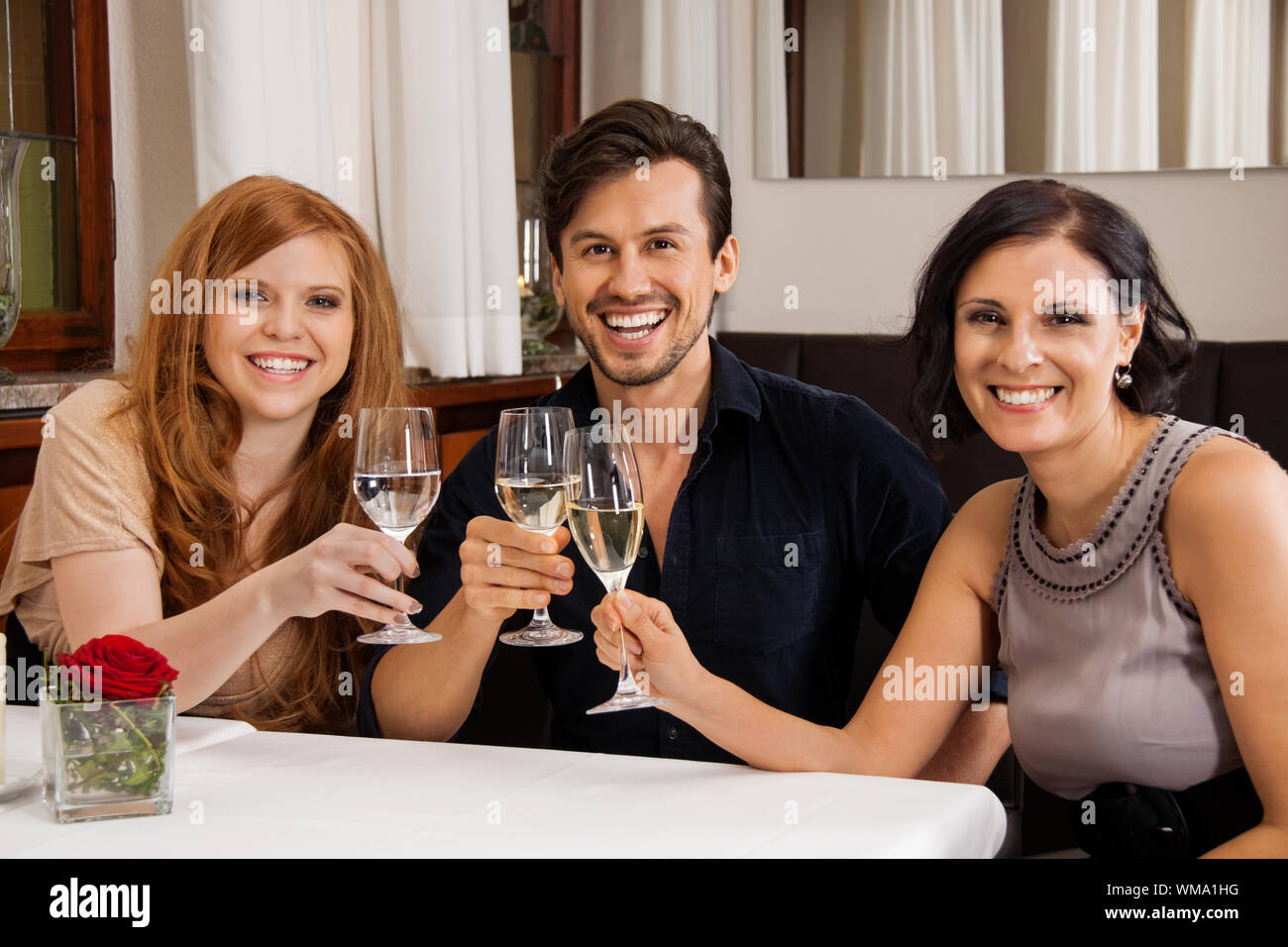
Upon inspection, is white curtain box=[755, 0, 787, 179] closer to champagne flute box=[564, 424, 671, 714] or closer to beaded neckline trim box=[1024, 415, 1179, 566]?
beaded neckline trim box=[1024, 415, 1179, 566]

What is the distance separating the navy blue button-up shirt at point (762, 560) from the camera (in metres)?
1.78

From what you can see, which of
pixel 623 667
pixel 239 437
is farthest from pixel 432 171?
pixel 623 667

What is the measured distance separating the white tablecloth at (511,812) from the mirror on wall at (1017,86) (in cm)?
247

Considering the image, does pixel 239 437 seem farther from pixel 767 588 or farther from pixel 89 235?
pixel 89 235

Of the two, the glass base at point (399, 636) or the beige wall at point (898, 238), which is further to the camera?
the beige wall at point (898, 238)

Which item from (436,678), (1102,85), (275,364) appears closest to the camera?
(436,678)

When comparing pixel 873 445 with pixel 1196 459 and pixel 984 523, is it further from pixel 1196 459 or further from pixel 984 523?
pixel 1196 459

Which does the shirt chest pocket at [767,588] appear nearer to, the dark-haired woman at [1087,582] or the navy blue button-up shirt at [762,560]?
the navy blue button-up shirt at [762,560]

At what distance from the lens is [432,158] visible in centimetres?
281

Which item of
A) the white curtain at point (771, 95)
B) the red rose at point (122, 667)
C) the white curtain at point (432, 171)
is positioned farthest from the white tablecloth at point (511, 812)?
the white curtain at point (771, 95)

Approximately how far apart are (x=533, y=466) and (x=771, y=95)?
8.92 feet

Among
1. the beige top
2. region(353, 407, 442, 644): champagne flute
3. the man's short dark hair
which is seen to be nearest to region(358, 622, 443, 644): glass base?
region(353, 407, 442, 644): champagne flute

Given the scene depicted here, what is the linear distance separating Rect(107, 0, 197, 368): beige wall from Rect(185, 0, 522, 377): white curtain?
245mm

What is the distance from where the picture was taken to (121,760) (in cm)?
112
